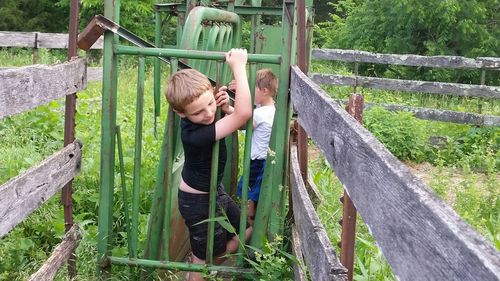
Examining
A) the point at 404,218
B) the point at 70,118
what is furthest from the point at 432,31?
the point at 404,218

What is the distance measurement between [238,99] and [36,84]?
1.05 m

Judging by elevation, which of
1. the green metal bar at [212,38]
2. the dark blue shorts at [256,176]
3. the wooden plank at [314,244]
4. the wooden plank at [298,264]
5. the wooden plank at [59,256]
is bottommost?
the wooden plank at [59,256]

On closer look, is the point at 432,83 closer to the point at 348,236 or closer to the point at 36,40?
the point at 36,40

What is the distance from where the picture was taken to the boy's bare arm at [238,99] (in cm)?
335

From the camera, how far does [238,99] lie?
11.0 feet

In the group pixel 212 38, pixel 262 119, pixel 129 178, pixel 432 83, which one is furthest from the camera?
pixel 432 83

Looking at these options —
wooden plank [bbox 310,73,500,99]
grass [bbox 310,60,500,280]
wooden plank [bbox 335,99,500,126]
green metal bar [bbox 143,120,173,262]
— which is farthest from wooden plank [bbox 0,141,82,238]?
wooden plank [bbox 310,73,500,99]

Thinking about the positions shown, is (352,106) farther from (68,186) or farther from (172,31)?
(172,31)

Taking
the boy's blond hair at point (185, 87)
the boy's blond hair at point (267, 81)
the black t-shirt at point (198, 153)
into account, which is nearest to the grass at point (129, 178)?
the black t-shirt at point (198, 153)

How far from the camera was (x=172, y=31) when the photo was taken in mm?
24688

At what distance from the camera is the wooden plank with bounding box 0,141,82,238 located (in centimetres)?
264

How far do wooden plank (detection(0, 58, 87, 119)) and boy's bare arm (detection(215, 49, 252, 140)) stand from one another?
836mm

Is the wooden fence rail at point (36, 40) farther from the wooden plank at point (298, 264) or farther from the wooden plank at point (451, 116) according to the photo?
the wooden plank at point (298, 264)

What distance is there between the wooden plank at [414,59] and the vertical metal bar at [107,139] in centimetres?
807
